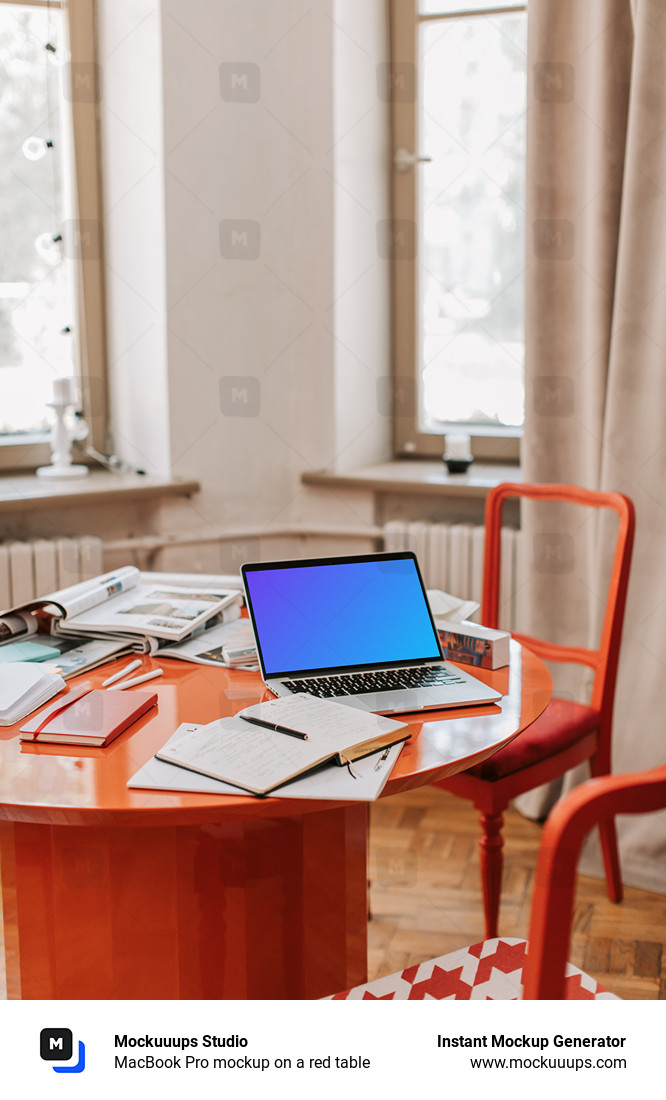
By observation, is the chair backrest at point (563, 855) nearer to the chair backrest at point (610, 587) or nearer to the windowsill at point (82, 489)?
the chair backrest at point (610, 587)

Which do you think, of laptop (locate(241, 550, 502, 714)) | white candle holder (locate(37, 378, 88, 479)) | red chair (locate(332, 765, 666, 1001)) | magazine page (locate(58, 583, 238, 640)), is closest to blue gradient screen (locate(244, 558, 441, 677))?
laptop (locate(241, 550, 502, 714))

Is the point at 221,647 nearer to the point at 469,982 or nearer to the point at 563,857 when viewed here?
the point at 469,982

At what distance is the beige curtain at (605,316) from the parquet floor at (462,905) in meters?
0.16

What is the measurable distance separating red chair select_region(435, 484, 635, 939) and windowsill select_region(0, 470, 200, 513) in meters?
0.89

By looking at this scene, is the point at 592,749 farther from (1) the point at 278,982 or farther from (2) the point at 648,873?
(1) the point at 278,982

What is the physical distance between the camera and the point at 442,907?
214 centimetres

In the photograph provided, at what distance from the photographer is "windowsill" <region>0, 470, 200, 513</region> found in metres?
2.51

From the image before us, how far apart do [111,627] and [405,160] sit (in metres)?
1.81

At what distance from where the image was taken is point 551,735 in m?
1.90

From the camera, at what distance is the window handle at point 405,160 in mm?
2826

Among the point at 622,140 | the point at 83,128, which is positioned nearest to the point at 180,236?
the point at 83,128
